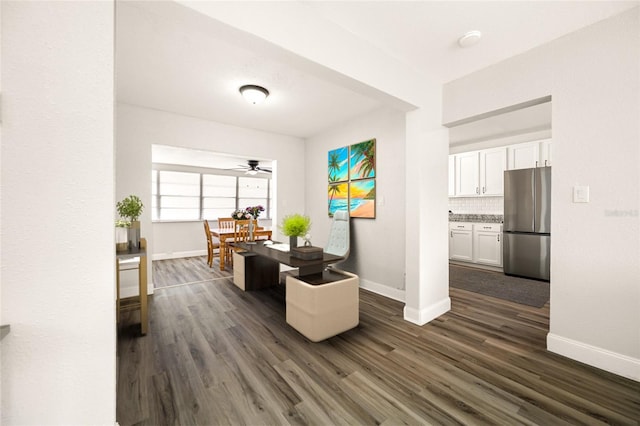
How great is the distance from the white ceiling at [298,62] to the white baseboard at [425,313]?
2.39m

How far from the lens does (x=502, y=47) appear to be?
2098 millimetres

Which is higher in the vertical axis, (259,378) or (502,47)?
(502,47)

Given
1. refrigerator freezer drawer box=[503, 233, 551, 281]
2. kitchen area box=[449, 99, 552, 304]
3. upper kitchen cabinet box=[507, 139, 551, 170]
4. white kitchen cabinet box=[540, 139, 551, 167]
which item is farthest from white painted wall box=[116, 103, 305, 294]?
white kitchen cabinet box=[540, 139, 551, 167]

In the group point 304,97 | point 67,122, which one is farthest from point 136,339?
point 304,97

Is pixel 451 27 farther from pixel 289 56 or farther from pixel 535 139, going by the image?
pixel 535 139

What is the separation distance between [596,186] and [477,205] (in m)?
3.82

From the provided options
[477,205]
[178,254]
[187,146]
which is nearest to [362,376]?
[187,146]

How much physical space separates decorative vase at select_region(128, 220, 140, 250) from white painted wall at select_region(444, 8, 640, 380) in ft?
12.2

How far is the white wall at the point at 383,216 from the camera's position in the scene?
128 inches

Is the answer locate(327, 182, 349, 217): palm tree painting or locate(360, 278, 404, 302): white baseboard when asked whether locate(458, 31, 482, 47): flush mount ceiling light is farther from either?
locate(360, 278, 404, 302): white baseboard

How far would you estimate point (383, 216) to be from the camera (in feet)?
11.4

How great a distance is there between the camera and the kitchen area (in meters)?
3.95

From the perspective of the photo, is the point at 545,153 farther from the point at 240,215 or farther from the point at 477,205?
the point at 240,215

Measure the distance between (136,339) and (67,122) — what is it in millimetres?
2041
